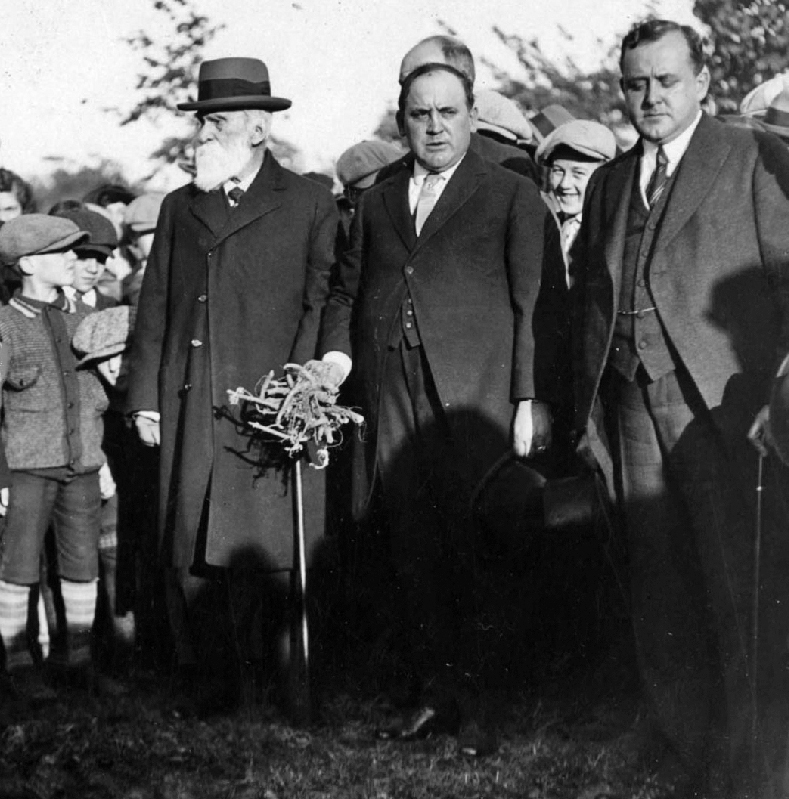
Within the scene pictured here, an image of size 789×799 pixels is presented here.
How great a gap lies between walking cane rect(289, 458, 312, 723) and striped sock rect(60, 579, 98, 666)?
3.59 feet

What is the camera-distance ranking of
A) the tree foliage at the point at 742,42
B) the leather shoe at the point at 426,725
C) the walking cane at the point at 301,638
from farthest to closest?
the tree foliage at the point at 742,42 < the walking cane at the point at 301,638 < the leather shoe at the point at 426,725

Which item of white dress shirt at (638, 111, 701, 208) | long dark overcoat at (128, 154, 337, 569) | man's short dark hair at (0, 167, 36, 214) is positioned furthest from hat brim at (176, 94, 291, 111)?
man's short dark hair at (0, 167, 36, 214)

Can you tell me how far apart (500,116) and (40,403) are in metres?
2.51

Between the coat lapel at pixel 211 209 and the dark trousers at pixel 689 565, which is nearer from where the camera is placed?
the dark trousers at pixel 689 565

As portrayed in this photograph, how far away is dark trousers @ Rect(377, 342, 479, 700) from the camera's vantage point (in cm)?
479

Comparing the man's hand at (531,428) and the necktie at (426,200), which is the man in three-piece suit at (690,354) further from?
the necktie at (426,200)

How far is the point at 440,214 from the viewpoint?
4777mm

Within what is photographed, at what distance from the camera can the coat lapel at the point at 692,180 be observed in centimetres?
400

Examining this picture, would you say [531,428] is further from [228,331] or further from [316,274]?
[228,331]

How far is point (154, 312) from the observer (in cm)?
543

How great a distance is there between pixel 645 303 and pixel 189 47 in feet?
18.8

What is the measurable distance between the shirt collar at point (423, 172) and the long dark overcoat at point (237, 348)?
543 mm

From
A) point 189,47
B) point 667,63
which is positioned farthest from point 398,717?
point 189,47

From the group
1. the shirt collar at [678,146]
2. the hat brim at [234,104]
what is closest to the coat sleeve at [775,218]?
the shirt collar at [678,146]
